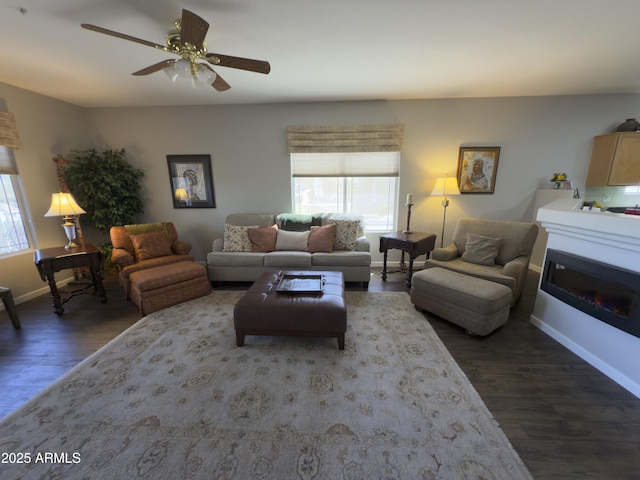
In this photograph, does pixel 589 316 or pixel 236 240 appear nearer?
pixel 589 316

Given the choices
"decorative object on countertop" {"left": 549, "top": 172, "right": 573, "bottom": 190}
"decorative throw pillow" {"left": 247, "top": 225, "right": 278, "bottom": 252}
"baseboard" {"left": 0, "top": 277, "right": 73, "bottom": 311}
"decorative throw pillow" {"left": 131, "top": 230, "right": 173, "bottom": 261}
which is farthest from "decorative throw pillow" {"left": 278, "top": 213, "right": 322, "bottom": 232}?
"decorative object on countertop" {"left": 549, "top": 172, "right": 573, "bottom": 190}

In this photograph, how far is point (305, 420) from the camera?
4.74 ft

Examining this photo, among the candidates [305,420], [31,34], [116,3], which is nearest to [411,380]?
[305,420]

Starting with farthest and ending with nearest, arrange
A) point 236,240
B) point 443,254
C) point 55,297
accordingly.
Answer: point 236,240 → point 443,254 → point 55,297

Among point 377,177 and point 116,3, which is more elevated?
point 116,3

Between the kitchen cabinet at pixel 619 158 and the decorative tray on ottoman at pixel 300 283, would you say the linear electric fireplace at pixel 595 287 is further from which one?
the kitchen cabinet at pixel 619 158

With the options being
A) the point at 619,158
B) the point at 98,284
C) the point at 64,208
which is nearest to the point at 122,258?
the point at 98,284

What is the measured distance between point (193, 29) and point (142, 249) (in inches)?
106

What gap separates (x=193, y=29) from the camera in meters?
1.51

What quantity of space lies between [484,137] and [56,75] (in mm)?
5498

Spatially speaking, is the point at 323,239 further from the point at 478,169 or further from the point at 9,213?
the point at 9,213

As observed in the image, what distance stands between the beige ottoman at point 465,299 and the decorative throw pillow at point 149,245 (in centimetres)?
329

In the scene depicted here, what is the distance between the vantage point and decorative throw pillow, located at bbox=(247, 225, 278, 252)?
136 inches

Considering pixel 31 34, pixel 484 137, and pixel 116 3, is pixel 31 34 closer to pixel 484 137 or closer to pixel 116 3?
pixel 116 3
